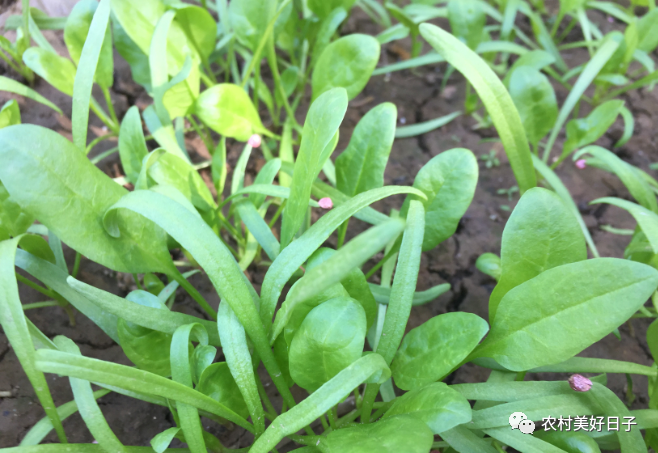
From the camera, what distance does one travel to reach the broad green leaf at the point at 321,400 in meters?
0.49

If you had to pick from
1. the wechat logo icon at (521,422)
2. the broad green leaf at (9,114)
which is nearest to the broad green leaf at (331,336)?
the wechat logo icon at (521,422)

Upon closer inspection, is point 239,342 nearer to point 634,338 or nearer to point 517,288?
point 517,288

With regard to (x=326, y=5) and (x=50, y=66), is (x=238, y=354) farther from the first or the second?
(x=326, y=5)

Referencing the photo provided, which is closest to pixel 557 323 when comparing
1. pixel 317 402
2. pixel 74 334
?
pixel 317 402

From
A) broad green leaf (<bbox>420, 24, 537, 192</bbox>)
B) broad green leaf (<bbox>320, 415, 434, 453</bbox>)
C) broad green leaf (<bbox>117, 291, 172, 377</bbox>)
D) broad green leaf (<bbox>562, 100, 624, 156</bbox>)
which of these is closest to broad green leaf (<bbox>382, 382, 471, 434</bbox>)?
broad green leaf (<bbox>320, 415, 434, 453</bbox>)

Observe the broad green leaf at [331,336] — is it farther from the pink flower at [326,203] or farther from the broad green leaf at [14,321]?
the broad green leaf at [14,321]

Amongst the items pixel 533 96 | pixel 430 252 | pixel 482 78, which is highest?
pixel 482 78

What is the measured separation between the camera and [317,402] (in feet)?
1.61

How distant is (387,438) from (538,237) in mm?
345

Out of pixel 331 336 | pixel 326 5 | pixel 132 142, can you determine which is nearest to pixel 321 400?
pixel 331 336

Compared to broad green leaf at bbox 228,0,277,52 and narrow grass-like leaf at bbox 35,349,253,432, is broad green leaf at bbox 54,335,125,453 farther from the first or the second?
broad green leaf at bbox 228,0,277,52

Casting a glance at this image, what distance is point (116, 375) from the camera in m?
0.47

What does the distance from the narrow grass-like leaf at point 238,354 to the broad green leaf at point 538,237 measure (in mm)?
395

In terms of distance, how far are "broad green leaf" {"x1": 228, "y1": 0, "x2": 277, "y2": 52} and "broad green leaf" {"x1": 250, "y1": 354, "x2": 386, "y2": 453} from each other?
78 centimetres
